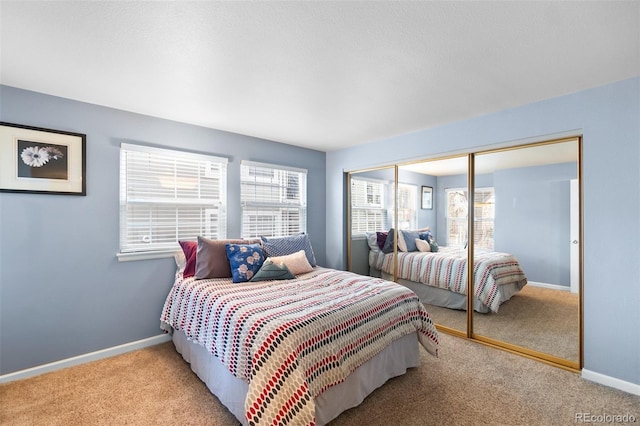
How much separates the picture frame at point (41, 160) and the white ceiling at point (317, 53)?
0.37m

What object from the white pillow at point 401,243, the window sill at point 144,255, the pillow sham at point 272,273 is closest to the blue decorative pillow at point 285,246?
the pillow sham at point 272,273

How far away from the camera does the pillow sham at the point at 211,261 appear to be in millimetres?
2807

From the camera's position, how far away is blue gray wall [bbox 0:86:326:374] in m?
2.37

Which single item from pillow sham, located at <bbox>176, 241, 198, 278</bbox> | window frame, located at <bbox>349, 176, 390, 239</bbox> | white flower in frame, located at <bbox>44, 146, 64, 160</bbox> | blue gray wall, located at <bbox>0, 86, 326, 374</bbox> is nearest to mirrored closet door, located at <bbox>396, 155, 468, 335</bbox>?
window frame, located at <bbox>349, 176, 390, 239</bbox>

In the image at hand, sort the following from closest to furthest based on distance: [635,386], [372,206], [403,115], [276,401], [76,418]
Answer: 1. [276,401]
2. [76,418]
3. [635,386]
4. [403,115]
5. [372,206]

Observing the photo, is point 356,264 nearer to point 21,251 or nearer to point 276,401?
point 276,401

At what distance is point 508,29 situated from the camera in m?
1.63

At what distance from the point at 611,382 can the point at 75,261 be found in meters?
4.59

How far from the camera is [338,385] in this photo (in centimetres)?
191

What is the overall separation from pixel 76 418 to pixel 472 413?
2651mm

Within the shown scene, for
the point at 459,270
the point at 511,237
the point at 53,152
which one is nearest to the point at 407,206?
the point at 459,270

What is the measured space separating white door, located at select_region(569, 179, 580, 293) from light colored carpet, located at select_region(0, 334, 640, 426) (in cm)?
79

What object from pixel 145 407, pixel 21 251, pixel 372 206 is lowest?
pixel 145 407

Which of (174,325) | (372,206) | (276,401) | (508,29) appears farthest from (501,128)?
(174,325)
